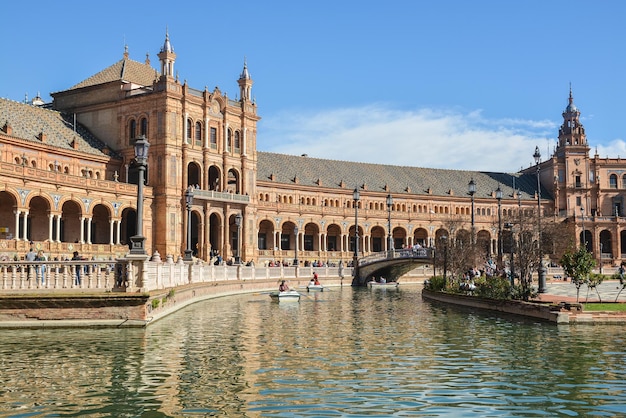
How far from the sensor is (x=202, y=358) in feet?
57.9

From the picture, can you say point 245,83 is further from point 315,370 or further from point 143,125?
point 315,370

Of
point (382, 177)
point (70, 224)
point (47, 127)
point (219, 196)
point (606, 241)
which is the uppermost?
point (47, 127)

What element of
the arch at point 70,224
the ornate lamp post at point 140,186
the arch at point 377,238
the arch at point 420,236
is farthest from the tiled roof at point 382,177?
the ornate lamp post at point 140,186

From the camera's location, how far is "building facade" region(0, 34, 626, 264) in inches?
2206

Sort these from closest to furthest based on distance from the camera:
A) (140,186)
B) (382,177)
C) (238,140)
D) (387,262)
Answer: (140,186)
(387,262)
(238,140)
(382,177)

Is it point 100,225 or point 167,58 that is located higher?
point 167,58

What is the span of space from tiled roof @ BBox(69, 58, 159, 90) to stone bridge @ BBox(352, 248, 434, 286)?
28.4 metres

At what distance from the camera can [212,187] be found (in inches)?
2894

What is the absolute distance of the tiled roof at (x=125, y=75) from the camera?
232ft

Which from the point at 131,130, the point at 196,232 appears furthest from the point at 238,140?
the point at 131,130

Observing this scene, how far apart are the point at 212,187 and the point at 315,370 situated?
5900 centimetres

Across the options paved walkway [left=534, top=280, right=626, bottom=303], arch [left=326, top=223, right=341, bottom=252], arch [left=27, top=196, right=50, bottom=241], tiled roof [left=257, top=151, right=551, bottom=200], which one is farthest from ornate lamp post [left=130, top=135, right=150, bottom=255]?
arch [left=326, top=223, right=341, bottom=252]

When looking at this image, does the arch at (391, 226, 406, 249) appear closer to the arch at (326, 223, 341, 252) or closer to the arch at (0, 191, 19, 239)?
the arch at (326, 223, 341, 252)

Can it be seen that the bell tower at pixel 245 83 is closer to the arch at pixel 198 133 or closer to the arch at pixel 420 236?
the arch at pixel 198 133
